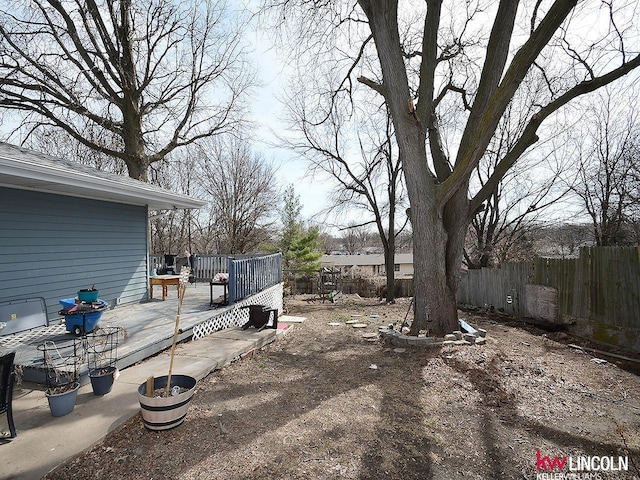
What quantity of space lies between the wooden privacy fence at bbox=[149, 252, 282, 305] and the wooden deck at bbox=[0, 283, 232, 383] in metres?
0.70

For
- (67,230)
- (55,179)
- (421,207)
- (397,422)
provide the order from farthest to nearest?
(421,207), (67,230), (55,179), (397,422)

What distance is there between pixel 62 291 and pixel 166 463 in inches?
188

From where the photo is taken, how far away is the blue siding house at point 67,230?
499 centimetres

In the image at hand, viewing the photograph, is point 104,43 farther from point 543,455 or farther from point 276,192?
point 543,455

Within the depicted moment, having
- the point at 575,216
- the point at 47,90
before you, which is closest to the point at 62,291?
the point at 47,90

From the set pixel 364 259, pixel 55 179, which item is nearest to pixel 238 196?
pixel 55 179

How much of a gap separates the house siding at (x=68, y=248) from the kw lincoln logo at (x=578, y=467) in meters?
7.09

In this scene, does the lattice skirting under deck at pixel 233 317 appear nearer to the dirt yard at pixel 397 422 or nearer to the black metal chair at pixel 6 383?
the dirt yard at pixel 397 422

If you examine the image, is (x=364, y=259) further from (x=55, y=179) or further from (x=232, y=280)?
(x=55, y=179)

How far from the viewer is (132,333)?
5176 mm

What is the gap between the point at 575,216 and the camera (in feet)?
49.4

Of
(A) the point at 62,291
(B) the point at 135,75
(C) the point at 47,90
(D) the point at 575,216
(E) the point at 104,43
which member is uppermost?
(E) the point at 104,43

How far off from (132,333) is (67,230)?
8.03ft

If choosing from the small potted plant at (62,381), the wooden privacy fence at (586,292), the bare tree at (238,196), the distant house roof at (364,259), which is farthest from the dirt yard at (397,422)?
the distant house roof at (364,259)
